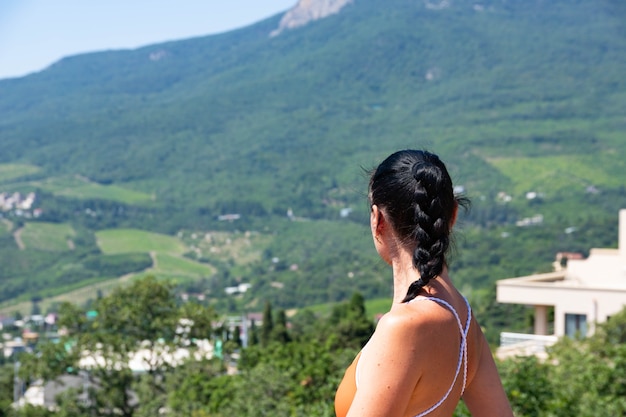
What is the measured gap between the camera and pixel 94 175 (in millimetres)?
122562

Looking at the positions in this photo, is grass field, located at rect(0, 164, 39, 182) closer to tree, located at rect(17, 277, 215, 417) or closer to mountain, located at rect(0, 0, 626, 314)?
mountain, located at rect(0, 0, 626, 314)

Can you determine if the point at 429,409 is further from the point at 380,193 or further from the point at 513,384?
the point at 513,384

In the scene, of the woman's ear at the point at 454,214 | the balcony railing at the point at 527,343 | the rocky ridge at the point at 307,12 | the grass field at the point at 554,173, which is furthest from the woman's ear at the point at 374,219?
the rocky ridge at the point at 307,12

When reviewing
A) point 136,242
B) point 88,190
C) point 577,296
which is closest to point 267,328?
point 577,296

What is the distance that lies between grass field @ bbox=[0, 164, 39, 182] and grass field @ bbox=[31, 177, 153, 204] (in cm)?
374

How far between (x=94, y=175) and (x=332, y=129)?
28.2 meters

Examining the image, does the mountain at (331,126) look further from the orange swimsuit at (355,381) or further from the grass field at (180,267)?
the orange swimsuit at (355,381)

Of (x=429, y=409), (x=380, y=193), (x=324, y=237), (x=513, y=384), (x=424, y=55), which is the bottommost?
(x=324, y=237)

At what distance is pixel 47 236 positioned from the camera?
9981 centimetres

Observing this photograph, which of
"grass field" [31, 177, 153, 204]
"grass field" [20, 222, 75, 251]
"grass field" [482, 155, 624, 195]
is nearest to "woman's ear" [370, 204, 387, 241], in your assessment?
"grass field" [482, 155, 624, 195]

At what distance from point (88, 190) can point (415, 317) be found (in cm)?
11698

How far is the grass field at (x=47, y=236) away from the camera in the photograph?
315ft

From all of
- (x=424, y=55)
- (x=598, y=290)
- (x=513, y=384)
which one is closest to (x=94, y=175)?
(x=424, y=55)

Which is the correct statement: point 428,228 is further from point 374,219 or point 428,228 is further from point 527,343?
point 527,343
